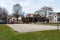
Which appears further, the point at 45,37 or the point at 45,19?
the point at 45,19

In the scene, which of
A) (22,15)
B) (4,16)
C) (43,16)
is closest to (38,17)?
(43,16)

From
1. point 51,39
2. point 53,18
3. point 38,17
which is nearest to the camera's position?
point 51,39

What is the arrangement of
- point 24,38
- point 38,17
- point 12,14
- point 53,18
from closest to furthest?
point 24,38, point 12,14, point 38,17, point 53,18

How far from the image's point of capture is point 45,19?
9550 centimetres

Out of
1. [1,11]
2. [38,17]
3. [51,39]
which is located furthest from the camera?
[38,17]

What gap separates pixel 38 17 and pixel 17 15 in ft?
47.4

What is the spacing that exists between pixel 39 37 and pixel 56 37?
92 centimetres

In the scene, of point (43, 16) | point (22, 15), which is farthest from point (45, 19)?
point (22, 15)

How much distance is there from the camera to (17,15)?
84.1m

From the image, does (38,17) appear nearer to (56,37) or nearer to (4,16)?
(4,16)

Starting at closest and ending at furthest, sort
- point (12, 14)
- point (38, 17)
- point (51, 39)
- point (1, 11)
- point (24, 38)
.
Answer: point (51, 39) → point (24, 38) → point (1, 11) → point (12, 14) → point (38, 17)

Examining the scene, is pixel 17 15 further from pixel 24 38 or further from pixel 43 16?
pixel 24 38

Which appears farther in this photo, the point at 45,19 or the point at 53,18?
the point at 53,18

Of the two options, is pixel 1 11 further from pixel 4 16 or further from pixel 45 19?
pixel 45 19
